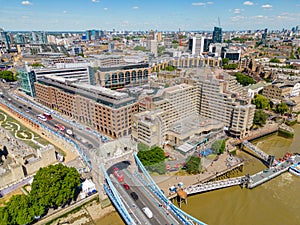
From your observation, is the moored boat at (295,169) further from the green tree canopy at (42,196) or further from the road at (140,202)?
the green tree canopy at (42,196)

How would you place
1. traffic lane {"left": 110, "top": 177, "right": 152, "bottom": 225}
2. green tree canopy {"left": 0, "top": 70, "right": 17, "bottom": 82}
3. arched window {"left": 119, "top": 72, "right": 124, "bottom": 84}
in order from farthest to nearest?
1. green tree canopy {"left": 0, "top": 70, "right": 17, "bottom": 82}
2. arched window {"left": 119, "top": 72, "right": 124, "bottom": 84}
3. traffic lane {"left": 110, "top": 177, "right": 152, "bottom": 225}

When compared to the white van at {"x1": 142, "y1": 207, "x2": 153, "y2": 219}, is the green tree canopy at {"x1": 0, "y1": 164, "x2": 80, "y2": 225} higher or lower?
higher

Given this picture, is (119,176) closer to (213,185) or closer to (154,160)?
(154,160)

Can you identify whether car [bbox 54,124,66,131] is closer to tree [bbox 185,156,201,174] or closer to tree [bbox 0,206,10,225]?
tree [bbox 0,206,10,225]

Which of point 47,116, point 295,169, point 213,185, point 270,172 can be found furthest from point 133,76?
point 295,169

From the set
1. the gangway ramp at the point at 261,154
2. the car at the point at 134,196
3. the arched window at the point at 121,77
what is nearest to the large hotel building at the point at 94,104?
the car at the point at 134,196

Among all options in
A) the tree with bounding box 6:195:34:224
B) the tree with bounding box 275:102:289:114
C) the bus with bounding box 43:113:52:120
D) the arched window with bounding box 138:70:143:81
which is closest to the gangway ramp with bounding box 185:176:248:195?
the tree with bounding box 6:195:34:224
